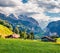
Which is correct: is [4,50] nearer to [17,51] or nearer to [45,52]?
[17,51]

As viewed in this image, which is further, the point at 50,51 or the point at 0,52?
the point at 50,51

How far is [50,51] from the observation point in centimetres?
3234

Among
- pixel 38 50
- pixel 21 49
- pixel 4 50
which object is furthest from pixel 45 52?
pixel 4 50

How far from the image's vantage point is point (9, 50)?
31.0 meters

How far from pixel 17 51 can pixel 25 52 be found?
3.95ft

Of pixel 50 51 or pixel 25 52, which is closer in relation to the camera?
pixel 25 52

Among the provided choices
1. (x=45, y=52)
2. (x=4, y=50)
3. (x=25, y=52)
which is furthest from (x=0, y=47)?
(x=45, y=52)

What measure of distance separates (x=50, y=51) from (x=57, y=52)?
1034 millimetres

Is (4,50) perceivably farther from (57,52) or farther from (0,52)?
(57,52)

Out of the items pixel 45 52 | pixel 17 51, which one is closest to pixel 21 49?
pixel 17 51

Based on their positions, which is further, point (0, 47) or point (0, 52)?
point (0, 47)

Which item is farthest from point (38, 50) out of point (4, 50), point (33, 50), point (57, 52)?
point (4, 50)

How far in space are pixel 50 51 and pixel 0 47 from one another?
24.5ft

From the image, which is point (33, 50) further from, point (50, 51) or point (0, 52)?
point (0, 52)
